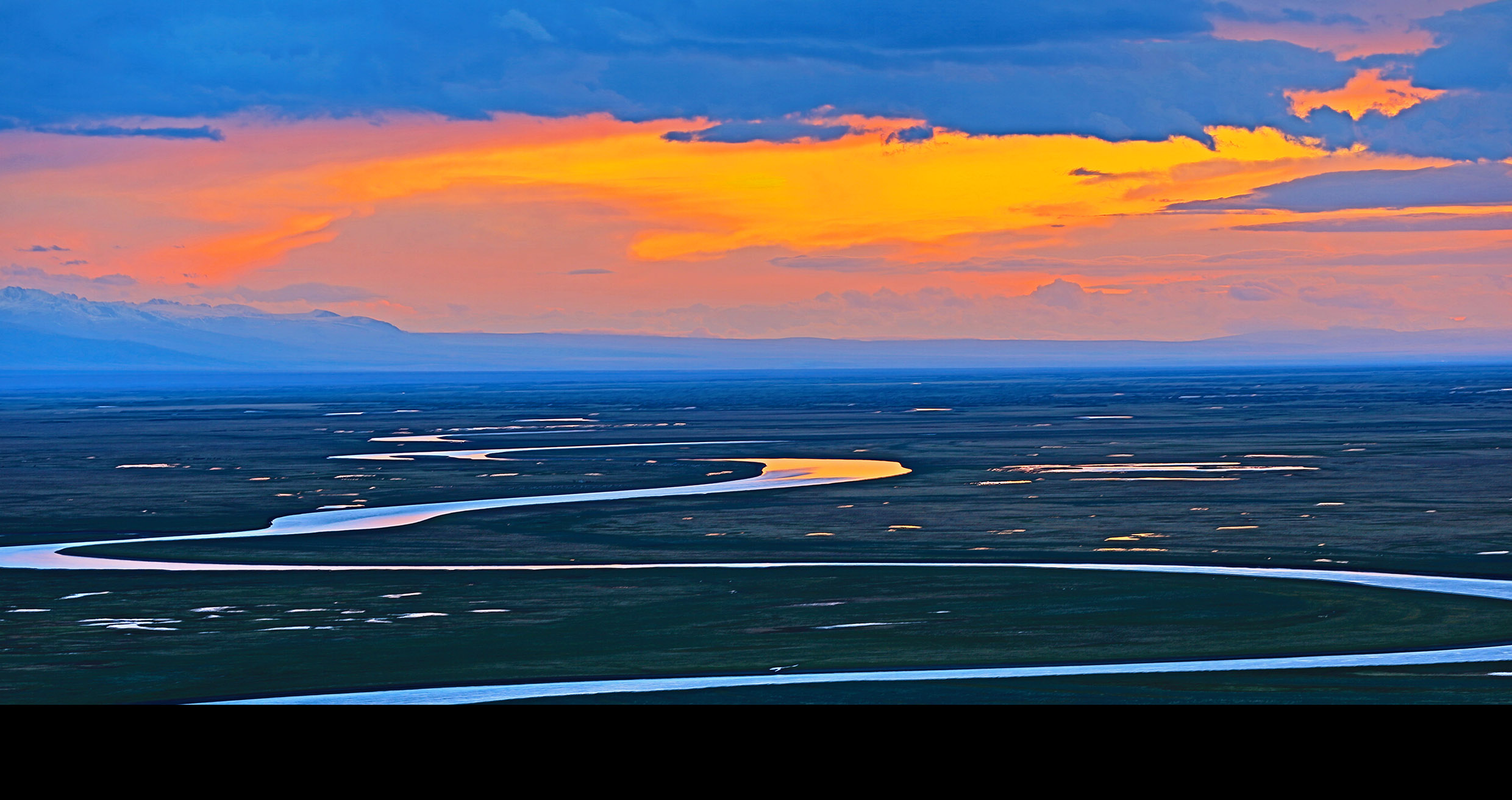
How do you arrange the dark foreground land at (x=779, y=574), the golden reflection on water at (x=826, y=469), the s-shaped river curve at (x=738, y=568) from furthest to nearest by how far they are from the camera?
the golden reflection on water at (x=826, y=469), the dark foreground land at (x=779, y=574), the s-shaped river curve at (x=738, y=568)

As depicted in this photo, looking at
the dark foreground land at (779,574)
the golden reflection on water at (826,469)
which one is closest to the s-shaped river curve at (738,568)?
the golden reflection on water at (826,469)

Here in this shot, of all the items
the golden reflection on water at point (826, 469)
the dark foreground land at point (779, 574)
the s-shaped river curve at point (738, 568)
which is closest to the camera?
the s-shaped river curve at point (738, 568)

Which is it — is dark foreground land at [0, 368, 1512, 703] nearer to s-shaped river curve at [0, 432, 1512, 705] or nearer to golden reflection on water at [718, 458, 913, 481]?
s-shaped river curve at [0, 432, 1512, 705]

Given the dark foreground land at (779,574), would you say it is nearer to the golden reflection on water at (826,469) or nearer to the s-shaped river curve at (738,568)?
the s-shaped river curve at (738,568)

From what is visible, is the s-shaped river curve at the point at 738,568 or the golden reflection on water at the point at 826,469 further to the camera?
the golden reflection on water at the point at 826,469
